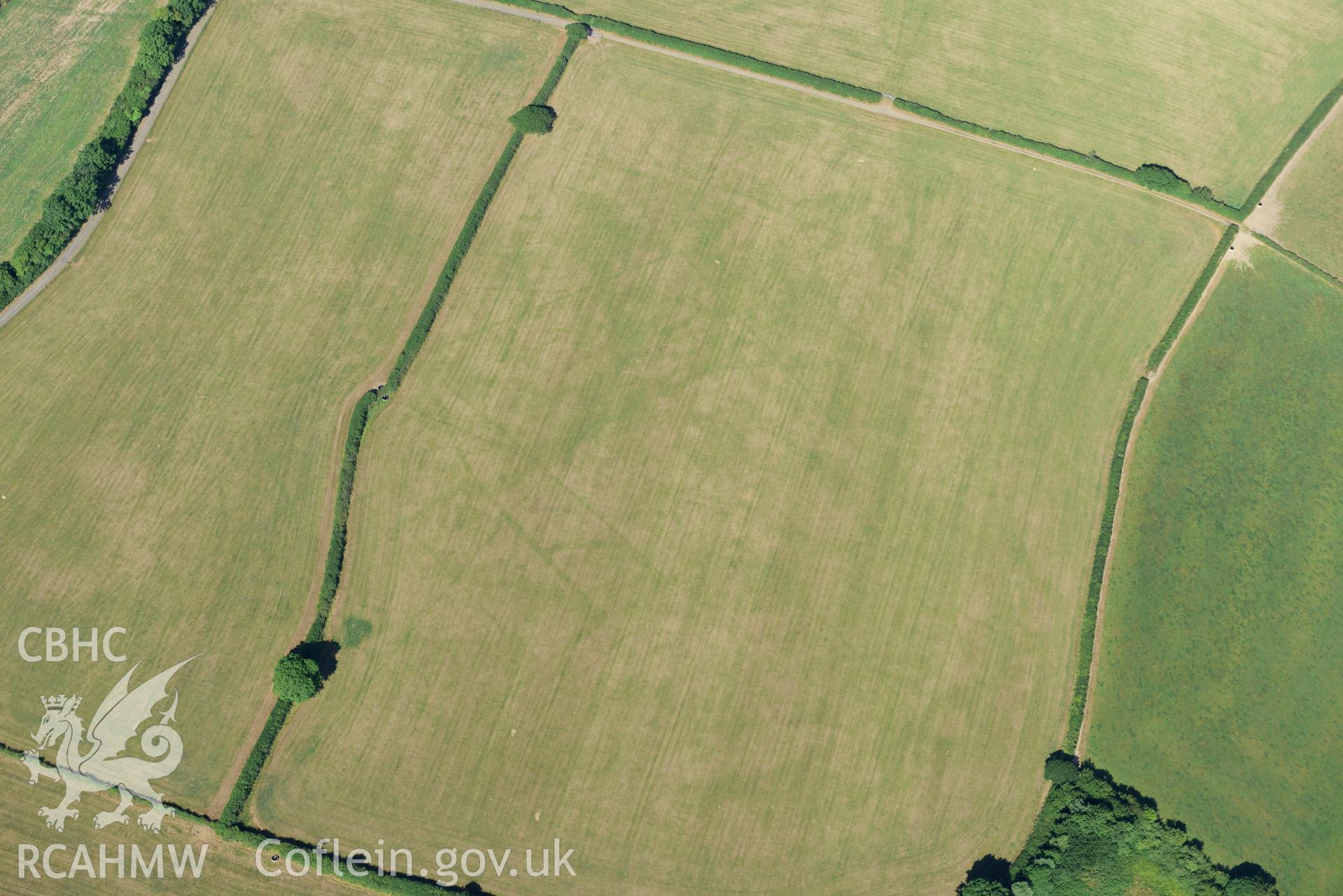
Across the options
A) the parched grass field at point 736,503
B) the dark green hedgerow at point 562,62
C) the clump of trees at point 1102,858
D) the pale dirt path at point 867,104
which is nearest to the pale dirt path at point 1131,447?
the parched grass field at point 736,503

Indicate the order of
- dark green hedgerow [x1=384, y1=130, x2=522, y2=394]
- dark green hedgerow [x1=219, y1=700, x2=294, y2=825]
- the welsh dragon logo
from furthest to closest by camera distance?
dark green hedgerow [x1=384, y1=130, x2=522, y2=394], the welsh dragon logo, dark green hedgerow [x1=219, y1=700, x2=294, y2=825]

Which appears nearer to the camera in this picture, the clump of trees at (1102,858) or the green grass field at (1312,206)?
the clump of trees at (1102,858)

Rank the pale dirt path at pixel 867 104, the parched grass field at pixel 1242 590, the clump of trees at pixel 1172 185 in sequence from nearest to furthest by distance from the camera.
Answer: the parched grass field at pixel 1242 590 < the clump of trees at pixel 1172 185 < the pale dirt path at pixel 867 104

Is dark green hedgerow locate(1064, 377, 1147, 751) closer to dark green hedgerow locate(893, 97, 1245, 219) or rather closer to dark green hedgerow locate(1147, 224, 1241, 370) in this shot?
dark green hedgerow locate(1147, 224, 1241, 370)

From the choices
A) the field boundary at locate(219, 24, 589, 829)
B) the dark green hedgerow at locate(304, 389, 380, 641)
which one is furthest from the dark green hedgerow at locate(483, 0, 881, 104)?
the dark green hedgerow at locate(304, 389, 380, 641)

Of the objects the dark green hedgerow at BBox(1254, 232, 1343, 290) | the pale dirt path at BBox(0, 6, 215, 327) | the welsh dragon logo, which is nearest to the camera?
the welsh dragon logo

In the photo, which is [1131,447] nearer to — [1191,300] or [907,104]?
[1191,300]

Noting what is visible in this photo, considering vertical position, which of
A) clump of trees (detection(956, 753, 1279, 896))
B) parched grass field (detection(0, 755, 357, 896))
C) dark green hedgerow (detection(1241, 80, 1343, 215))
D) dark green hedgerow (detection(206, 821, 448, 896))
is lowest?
parched grass field (detection(0, 755, 357, 896))

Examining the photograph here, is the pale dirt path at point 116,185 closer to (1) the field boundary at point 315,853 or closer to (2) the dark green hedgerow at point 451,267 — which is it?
(2) the dark green hedgerow at point 451,267
